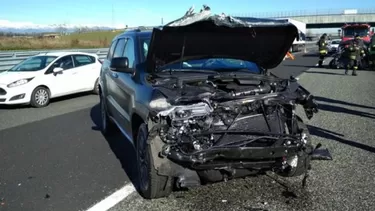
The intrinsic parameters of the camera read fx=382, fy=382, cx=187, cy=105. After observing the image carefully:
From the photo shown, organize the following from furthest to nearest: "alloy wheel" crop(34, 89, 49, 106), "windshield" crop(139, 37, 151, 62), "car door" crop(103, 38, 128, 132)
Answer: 1. "alloy wheel" crop(34, 89, 49, 106)
2. "car door" crop(103, 38, 128, 132)
3. "windshield" crop(139, 37, 151, 62)

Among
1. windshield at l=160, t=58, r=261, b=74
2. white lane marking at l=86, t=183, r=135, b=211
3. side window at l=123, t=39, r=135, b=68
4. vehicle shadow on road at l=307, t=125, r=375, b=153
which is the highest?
side window at l=123, t=39, r=135, b=68

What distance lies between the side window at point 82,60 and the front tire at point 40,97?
163 cm

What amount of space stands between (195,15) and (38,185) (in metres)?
2.88

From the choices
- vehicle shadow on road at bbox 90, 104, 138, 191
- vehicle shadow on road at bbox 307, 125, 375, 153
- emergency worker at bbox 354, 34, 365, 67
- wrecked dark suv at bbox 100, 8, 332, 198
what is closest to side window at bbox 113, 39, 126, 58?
wrecked dark suv at bbox 100, 8, 332, 198

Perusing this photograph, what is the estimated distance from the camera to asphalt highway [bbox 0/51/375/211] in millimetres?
4156

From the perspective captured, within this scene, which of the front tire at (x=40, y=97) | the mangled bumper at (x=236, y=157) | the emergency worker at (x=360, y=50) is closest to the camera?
the mangled bumper at (x=236, y=157)

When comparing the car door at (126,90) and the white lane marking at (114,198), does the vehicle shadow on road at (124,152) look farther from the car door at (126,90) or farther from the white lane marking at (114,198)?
the car door at (126,90)

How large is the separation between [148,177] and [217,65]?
1833 mm

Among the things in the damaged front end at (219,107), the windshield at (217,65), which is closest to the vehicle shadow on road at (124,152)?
the damaged front end at (219,107)

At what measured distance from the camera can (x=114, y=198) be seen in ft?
14.2

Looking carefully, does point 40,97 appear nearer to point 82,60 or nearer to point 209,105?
point 82,60

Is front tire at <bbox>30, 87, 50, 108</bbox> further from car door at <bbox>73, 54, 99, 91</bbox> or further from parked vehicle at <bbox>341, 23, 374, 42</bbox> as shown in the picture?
parked vehicle at <bbox>341, 23, 374, 42</bbox>

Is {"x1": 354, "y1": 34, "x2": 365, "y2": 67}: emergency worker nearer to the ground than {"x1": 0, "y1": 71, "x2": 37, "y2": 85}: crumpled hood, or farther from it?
farther from it

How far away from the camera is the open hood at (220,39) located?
4297 millimetres
